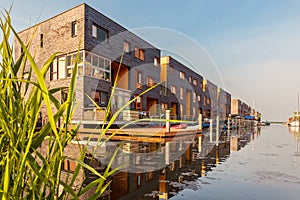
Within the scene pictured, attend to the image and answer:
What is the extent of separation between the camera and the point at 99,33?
1698cm

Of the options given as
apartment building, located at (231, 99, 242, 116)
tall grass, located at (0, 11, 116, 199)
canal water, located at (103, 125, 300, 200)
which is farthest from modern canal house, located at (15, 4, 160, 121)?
apartment building, located at (231, 99, 242, 116)

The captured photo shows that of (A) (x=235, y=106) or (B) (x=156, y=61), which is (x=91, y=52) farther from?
(A) (x=235, y=106)

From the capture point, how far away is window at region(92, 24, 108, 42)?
54.2ft

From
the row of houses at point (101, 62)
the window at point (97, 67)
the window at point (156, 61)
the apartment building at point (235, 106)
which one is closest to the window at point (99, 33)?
the row of houses at point (101, 62)

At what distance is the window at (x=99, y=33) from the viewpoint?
16531mm

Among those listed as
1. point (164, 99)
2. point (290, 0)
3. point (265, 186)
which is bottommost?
point (265, 186)

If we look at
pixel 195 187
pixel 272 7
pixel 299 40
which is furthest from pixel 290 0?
pixel 195 187

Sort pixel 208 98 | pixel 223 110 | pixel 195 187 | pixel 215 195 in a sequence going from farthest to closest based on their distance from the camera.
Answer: pixel 223 110, pixel 208 98, pixel 195 187, pixel 215 195

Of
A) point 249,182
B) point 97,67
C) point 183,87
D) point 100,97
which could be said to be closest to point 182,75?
point 183,87

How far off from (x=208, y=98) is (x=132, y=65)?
24.9 metres

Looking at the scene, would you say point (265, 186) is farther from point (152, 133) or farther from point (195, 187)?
point (152, 133)

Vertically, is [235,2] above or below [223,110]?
above

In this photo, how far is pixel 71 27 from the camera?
16.3m

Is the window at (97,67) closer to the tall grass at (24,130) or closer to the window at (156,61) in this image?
the window at (156,61)
